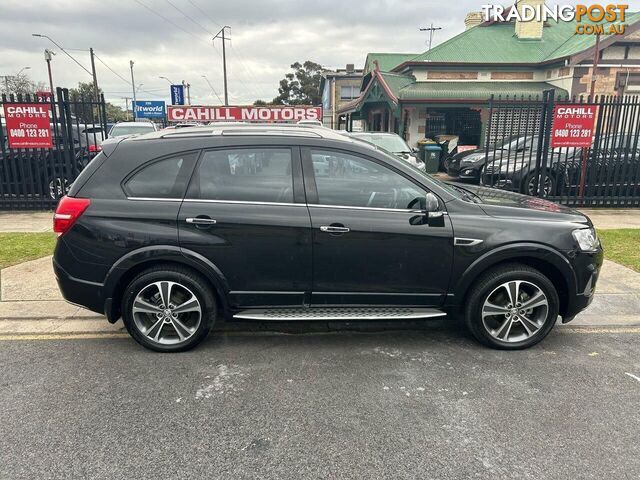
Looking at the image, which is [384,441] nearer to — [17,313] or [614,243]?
[17,313]

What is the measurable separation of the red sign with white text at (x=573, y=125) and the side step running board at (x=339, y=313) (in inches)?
265

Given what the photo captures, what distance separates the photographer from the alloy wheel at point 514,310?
3.86 meters

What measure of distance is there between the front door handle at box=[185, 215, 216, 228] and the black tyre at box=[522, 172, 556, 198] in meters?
8.03

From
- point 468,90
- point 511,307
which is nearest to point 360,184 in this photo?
point 511,307

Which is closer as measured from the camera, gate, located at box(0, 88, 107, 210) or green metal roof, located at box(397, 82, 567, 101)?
gate, located at box(0, 88, 107, 210)

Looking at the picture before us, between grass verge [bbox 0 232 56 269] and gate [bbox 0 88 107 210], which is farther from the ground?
gate [bbox 0 88 107 210]

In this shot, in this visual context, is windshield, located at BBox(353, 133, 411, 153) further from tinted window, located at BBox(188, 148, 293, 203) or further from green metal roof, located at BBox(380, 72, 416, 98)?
green metal roof, located at BBox(380, 72, 416, 98)

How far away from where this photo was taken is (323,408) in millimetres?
3148

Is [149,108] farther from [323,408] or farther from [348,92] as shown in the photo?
[323,408]

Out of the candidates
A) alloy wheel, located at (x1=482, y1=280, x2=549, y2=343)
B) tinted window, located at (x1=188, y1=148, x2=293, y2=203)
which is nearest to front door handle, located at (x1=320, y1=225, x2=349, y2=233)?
tinted window, located at (x1=188, y1=148, x2=293, y2=203)

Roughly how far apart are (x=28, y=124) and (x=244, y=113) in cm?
1197

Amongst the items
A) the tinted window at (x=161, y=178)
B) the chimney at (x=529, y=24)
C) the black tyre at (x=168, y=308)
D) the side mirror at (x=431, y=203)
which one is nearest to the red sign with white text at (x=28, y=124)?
the tinted window at (x=161, y=178)

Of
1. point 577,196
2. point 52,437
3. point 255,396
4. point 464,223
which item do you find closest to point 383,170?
point 464,223

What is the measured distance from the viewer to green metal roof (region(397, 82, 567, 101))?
19141 mm
